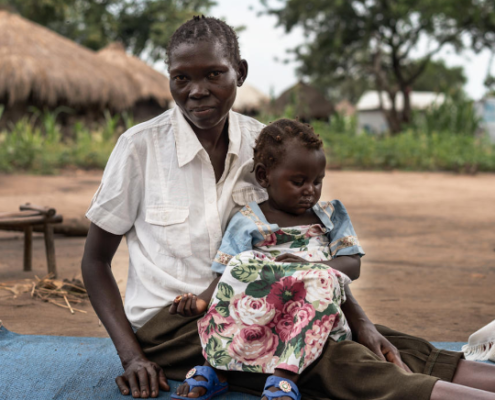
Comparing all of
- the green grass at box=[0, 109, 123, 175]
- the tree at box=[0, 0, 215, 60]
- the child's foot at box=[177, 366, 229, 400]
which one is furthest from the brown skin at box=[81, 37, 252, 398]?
the tree at box=[0, 0, 215, 60]

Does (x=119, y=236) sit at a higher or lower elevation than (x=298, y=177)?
lower

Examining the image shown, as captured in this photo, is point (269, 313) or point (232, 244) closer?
point (269, 313)

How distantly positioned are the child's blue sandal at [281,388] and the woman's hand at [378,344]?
33 cm

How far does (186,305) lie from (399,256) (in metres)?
3.36

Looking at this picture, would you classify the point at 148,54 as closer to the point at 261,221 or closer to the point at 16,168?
the point at 16,168

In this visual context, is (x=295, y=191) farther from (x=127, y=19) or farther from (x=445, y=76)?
(x=445, y=76)

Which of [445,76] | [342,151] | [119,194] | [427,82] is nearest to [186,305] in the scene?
[119,194]

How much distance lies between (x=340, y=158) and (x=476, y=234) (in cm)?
674

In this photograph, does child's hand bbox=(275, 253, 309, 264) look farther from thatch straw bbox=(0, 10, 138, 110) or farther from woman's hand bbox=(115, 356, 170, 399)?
thatch straw bbox=(0, 10, 138, 110)

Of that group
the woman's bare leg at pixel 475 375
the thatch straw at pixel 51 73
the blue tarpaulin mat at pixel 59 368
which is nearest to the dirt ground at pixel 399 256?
the blue tarpaulin mat at pixel 59 368

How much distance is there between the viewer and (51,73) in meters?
12.5

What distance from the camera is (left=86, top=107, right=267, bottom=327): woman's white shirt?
1.96 meters

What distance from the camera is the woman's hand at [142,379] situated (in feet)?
6.06

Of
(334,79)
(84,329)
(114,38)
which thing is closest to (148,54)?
(114,38)
